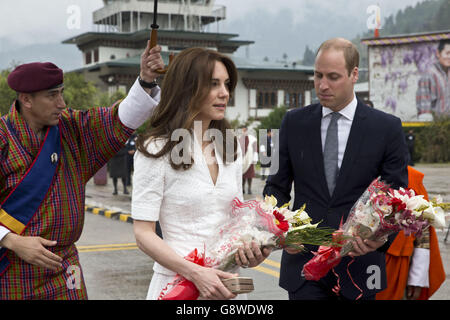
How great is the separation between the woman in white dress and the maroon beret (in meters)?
0.62

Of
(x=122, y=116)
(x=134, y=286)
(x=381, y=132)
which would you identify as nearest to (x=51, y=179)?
(x=122, y=116)

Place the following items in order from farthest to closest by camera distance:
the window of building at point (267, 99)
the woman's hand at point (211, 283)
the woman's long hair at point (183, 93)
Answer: the window of building at point (267, 99) → the woman's long hair at point (183, 93) → the woman's hand at point (211, 283)

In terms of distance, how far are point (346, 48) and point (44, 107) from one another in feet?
5.42

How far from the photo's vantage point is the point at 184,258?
2.64 meters

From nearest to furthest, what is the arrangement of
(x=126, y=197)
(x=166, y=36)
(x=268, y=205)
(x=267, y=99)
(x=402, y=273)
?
(x=268, y=205) < (x=402, y=273) < (x=126, y=197) < (x=166, y=36) < (x=267, y=99)

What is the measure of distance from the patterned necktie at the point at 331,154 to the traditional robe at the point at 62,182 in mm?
1120

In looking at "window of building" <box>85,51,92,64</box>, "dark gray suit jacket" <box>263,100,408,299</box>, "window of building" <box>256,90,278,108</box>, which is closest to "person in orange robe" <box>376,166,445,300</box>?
"dark gray suit jacket" <box>263,100,408,299</box>

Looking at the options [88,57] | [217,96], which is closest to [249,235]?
[217,96]

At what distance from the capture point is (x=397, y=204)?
9.40ft

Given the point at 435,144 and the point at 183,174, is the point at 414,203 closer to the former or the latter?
the point at 183,174

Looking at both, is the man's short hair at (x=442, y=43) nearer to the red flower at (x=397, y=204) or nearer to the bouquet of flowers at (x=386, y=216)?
the bouquet of flowers at (x=386, y=216)

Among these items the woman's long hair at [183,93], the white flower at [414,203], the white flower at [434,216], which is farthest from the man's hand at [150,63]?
the white flower at [434,216]

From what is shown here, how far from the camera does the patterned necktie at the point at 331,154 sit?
3504 millimetres
